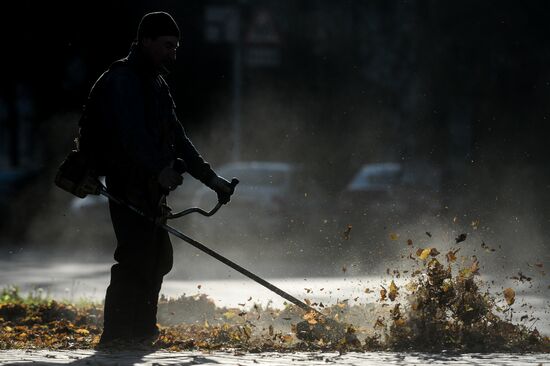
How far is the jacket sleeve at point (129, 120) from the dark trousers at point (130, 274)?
310 millimetres

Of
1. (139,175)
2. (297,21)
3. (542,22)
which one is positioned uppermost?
(297,21)

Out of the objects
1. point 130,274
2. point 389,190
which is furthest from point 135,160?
point 389,190

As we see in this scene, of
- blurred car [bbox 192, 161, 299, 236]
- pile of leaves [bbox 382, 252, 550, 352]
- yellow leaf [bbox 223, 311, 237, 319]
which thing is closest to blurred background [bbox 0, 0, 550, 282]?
blurred car [bbox 192, 161, 299, 236]

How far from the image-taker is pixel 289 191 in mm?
23281

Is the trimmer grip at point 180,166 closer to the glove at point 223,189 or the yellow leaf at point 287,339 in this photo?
the glove at point 223,189

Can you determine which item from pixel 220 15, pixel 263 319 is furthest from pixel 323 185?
pixel 263 319

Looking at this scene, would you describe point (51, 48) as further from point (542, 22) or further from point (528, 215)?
point (528, 215)

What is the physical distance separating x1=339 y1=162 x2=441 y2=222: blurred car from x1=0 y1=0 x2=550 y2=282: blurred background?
6cm

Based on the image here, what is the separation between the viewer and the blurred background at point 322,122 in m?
19.4

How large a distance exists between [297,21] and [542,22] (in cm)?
1482

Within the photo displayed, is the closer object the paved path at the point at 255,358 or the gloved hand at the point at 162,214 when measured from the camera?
the paved path at the point at 255,358

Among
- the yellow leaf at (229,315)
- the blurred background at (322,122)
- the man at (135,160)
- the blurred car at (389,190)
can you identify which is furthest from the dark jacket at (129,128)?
the blurred car at (389,190)

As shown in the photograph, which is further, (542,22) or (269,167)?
(269,167)

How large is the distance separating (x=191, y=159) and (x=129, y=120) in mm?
807
